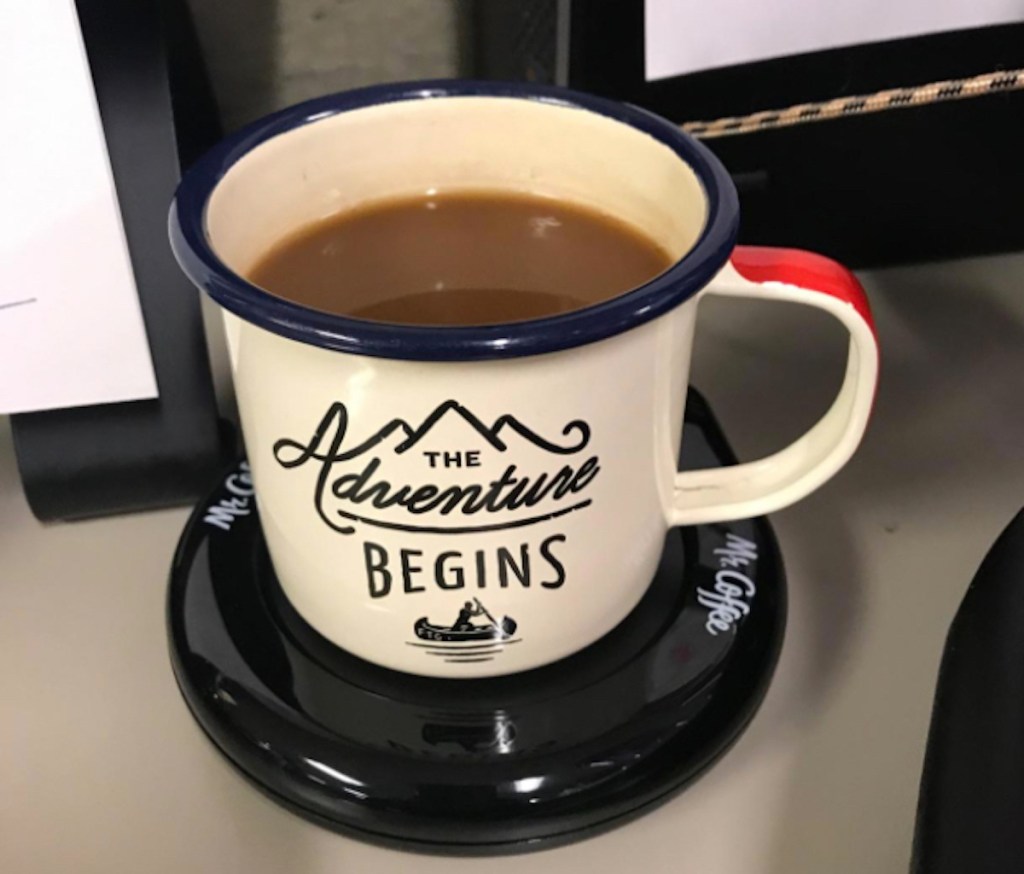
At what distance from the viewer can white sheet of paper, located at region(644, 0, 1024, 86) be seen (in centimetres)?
42

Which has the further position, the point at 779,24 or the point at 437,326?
the point at 779,24

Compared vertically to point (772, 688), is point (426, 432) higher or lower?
higher

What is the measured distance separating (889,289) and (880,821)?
28 cm

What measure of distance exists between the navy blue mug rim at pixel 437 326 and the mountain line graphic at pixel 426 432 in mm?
20

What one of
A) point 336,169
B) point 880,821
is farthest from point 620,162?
point 880,821

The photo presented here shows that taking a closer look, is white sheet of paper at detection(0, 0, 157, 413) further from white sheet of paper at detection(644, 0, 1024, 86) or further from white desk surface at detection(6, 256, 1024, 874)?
white sheet of paper at detection(644, 0, 1024, 86)

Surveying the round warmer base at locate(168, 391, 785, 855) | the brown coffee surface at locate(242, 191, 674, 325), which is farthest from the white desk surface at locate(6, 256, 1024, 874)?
the brown coffee surface at locate(242, 191, 674, 325)

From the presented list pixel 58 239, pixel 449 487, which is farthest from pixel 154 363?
pixel 449 487

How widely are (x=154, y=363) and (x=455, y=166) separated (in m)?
0.12

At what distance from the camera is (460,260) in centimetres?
35

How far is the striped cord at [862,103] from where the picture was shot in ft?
1.42

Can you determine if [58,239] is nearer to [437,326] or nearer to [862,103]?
[437,326]

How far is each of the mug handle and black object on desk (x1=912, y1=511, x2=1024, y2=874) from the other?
5 centimetres

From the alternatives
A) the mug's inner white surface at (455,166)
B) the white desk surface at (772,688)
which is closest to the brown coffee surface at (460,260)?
the mug's inner white surface at (455,166)
